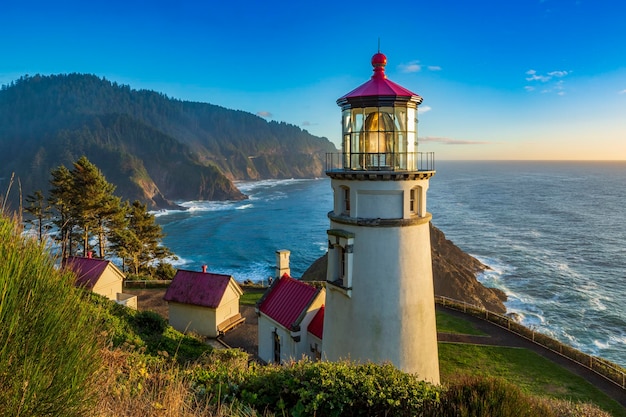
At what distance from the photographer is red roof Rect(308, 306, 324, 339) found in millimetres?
12664

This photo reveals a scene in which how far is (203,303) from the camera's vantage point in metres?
17.5

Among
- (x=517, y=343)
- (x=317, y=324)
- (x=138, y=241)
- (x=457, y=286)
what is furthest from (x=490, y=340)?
(x=138, y=241)

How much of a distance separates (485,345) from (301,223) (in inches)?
2014

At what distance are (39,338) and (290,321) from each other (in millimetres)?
10999

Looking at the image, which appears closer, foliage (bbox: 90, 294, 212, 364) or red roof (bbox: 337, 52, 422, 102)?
red roof (bbox: 337, 52, 422, 102)

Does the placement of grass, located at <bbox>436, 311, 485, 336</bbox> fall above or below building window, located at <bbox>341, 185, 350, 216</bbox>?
below

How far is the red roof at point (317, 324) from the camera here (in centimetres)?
1266

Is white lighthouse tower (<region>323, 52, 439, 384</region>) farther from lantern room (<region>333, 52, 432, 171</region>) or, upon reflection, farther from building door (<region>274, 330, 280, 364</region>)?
building door (<region>274, 330, 280, 364</region>)

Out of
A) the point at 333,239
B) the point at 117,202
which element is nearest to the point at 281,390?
the point at 333,239

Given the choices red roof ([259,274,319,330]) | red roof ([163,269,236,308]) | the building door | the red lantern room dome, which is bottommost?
the building door

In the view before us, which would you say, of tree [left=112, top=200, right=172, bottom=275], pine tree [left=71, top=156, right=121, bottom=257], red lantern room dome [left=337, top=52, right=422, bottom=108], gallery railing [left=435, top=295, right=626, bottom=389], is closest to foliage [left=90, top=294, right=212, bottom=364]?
red lantern room dome [left=337, top=52, right=422, bottom=108]

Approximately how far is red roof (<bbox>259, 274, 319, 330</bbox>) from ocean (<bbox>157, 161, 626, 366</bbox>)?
20282 mm

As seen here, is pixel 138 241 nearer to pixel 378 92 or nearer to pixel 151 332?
pixel 151 332

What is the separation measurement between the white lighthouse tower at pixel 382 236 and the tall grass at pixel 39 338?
18.4 ft
